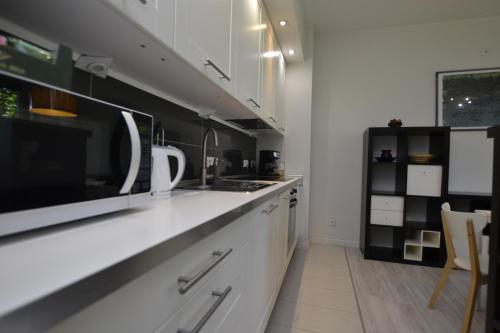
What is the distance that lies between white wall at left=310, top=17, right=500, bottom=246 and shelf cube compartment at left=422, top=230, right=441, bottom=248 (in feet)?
2.20

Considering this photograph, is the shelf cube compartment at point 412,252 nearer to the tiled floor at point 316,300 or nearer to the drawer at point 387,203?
the drawer at point 387,203

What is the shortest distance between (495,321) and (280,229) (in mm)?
1126

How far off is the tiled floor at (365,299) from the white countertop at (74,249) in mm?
1356

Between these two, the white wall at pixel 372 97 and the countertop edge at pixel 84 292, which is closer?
the countertop edge at pixel 84 292

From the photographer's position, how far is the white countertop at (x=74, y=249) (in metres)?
0.29

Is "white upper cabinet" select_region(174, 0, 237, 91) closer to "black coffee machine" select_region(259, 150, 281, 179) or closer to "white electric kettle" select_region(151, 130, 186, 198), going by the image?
"white electric kettle" select_region(151, 130, 186, 198)

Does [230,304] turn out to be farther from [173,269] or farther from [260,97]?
[260,97]

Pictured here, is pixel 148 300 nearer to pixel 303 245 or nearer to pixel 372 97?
pixel 303 245

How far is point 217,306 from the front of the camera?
0.73 metres

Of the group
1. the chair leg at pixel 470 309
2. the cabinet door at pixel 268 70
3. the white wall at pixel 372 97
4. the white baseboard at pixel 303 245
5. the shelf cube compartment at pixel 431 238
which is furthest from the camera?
the white baseboard at pixel 303 245

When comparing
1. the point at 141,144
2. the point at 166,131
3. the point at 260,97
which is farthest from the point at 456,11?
the point at 141,144

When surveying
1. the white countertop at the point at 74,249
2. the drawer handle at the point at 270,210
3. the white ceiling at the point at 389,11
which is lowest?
the drawer handle at the point at 270,210

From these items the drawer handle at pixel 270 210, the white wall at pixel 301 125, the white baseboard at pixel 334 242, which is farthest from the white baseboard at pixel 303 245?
the drawer handle at pixel 270 210

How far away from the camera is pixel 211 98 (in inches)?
58.5
